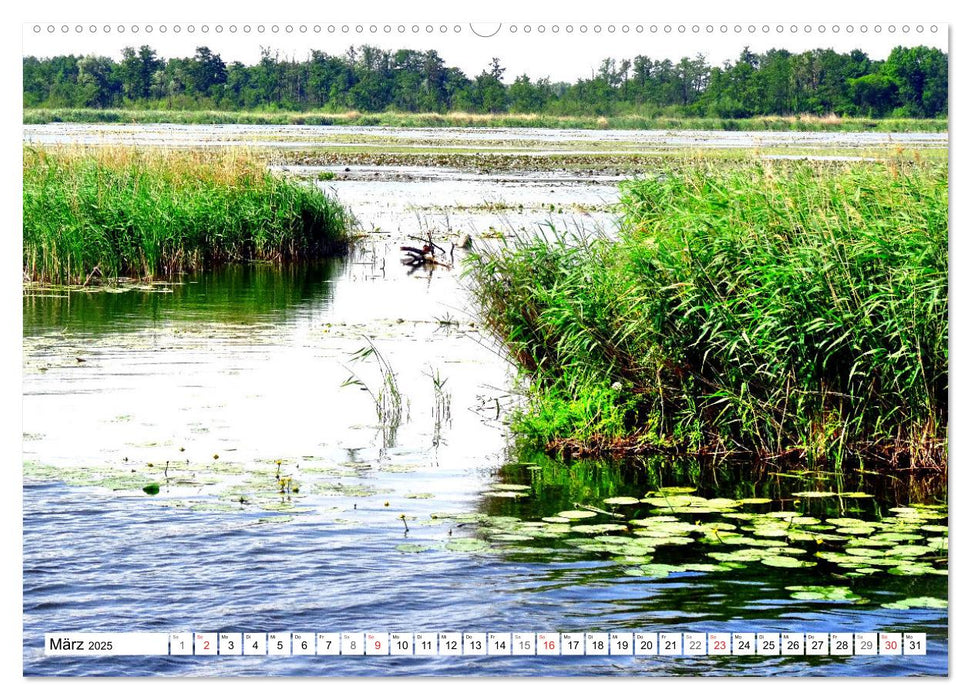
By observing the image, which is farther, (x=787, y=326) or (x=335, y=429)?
(x=335, y=429)

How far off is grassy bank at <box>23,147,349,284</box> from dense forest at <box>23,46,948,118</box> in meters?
6.86

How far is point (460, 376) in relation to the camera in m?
11.9

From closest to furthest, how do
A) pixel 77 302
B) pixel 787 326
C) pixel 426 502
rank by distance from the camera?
pixel 426 502
pixel 787 326
pixel 77 302

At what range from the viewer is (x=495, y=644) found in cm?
568

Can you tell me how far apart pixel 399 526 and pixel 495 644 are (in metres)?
2.05

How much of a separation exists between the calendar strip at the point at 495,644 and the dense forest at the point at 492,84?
104 inches

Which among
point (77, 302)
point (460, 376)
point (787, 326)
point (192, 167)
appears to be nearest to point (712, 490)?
point (787, 326)

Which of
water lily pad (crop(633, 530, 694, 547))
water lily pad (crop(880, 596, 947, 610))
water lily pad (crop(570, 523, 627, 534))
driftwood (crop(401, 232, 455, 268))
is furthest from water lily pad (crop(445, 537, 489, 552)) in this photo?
driftwood (crop(401, 232, 455, 268))

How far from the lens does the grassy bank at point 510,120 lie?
27.9 ft

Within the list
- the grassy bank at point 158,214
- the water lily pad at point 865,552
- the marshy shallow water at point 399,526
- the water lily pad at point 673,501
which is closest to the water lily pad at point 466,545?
the marshy shallow water at point 399,526

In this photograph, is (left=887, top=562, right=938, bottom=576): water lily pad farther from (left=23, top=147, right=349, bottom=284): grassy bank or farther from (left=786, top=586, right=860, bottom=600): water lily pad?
(left=23, top=147, right=349, bottom=284): grassy bank
